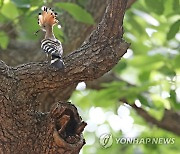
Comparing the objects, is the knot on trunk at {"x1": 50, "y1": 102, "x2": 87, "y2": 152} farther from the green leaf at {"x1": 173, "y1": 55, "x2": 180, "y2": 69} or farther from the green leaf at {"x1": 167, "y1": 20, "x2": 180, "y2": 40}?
the green leaf at {"x1": 173, "y1": 55, "x2": 180, "y2": 69}

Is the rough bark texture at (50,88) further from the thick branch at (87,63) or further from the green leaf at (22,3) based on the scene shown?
the green leaf at (22,3)

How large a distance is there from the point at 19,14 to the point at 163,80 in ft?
3.40

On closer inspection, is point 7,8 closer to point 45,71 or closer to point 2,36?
point 2,36

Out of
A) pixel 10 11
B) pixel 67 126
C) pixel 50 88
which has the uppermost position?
pixel 10 11

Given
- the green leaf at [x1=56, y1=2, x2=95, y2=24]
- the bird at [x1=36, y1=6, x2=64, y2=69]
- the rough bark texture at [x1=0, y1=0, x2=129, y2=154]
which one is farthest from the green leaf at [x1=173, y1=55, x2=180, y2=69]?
the bird at [x1=36, y1=6, x2=64, y2=69]

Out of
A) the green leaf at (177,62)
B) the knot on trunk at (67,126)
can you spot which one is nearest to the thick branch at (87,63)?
the knot on trunk at (67,126)

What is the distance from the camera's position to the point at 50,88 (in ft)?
7.32

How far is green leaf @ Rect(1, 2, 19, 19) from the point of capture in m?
3.17

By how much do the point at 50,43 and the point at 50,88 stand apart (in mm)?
194

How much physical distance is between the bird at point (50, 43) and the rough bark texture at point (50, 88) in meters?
0.05

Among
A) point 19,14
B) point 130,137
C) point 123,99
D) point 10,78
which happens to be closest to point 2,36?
point 19,14

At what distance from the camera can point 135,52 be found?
146 inches

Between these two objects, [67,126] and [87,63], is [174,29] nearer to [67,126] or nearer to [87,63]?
[87,63]

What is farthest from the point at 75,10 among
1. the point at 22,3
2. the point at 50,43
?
the point at 50,43
